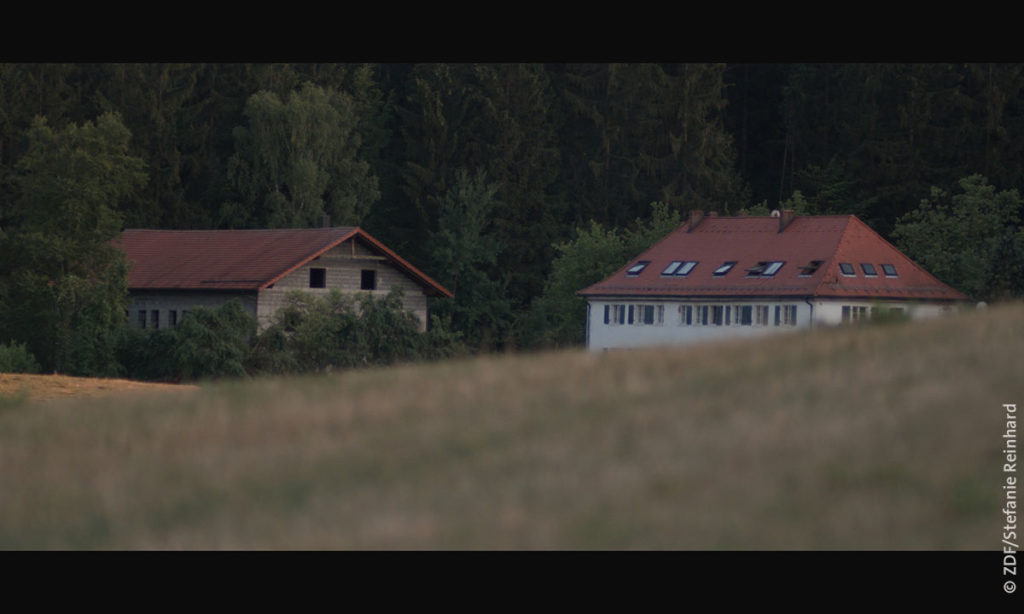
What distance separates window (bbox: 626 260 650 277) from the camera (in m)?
77.0

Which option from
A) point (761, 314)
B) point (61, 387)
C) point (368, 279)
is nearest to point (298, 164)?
point (368, 279)

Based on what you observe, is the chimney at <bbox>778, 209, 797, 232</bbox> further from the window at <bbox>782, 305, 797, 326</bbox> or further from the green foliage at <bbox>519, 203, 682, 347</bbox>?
the green foliage at <bbox>519, 203, 682, 347</bbox>

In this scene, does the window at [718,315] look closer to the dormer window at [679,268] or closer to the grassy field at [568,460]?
the dormer window at [679,268]

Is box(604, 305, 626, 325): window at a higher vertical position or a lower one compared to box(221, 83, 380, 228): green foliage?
lower

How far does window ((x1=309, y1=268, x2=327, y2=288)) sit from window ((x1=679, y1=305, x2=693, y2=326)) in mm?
17922

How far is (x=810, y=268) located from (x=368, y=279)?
20698mm

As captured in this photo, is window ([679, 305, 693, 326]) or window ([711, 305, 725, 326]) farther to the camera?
window ([679, 305, 693, 326])

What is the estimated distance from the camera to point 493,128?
3644 inches

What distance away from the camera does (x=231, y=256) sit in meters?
69.4

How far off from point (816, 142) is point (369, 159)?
1094 inches

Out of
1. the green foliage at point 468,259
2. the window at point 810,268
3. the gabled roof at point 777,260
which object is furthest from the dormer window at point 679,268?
the green foliage at point 468,259

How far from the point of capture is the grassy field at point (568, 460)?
12.4 metres

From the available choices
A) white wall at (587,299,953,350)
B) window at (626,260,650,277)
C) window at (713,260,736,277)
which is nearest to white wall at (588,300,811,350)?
white wall at (587,299,953,350)

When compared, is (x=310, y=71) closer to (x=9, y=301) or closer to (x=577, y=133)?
(x=577, y=133)
